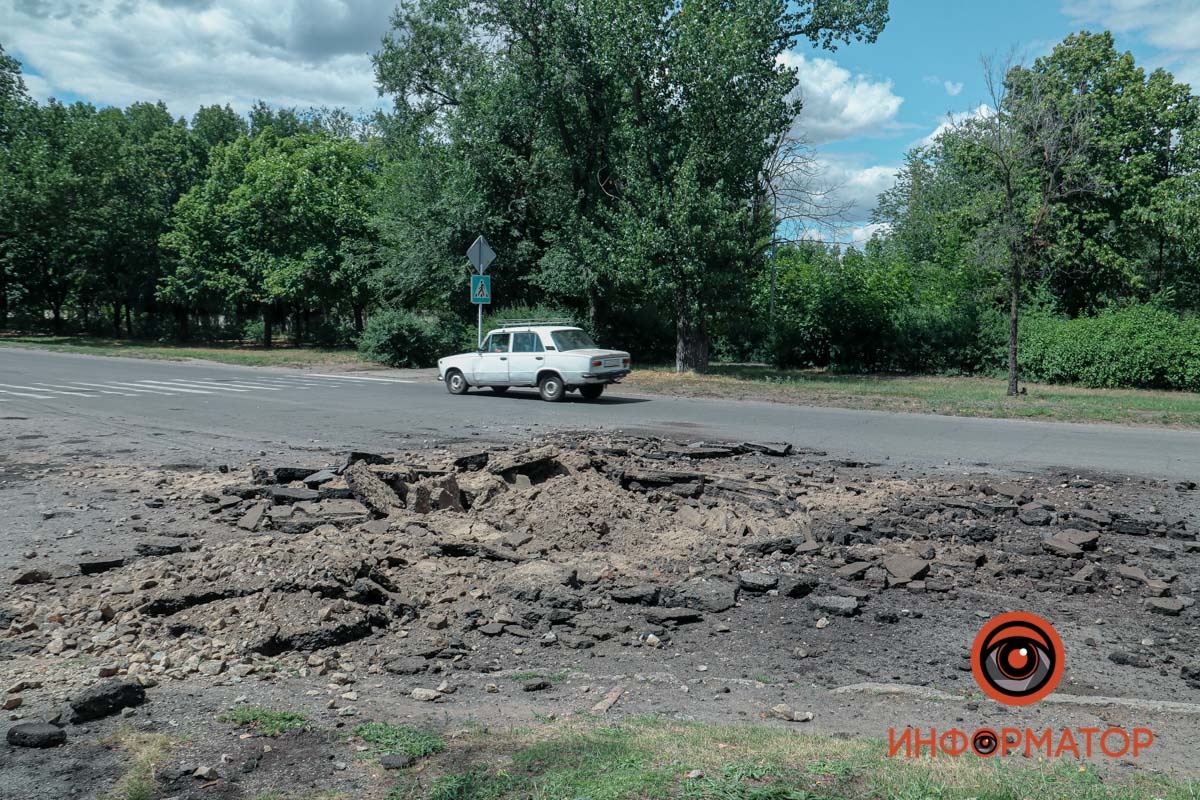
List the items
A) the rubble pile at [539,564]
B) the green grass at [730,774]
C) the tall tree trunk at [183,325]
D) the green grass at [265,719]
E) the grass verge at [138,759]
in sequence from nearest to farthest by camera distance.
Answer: the green grass at [730,774] < the grass verge at [138,759] < the green grass at [265,719] < the rubble pile at [539,564] < the tall tree trunk at [183,325]

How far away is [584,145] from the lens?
29.6 meters

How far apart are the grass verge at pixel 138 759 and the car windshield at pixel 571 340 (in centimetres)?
1724

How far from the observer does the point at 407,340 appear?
3219 centimetres

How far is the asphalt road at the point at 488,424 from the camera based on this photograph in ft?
41.9

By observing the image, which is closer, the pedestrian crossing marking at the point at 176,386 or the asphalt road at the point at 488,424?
the asphalt road at the point at 488,424

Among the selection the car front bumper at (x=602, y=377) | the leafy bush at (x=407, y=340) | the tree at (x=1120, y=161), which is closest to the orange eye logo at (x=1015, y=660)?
the car front bumper at (x=602, y=377)

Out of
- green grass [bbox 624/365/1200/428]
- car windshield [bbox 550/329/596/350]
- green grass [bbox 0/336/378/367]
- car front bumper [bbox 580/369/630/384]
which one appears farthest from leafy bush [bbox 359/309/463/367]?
car front bumper [bbox 580/369/630/384]

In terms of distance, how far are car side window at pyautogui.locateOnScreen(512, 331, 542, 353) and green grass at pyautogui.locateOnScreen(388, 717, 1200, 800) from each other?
1756cm

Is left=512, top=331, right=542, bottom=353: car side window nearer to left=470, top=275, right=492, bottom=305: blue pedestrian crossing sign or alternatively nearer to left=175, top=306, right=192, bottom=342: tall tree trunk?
left=470, top=275, right=492, bottom=305: blue pedestrian crossing sign

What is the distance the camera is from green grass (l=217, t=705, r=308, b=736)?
3.98 meters

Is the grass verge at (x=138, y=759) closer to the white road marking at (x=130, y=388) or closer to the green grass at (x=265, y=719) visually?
the green grass at (x=265, y=719)

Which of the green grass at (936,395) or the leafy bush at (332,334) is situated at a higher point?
the leafy bush at (332,334)

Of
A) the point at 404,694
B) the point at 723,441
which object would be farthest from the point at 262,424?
the point at 404,694

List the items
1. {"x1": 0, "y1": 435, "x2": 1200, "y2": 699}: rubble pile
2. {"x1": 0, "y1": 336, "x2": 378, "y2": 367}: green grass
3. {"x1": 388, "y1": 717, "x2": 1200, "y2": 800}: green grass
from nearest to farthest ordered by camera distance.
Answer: {"x1": 388, "y1": 717, "x2": 1200, "y2": 800}: green grass
{"x1": 0, "y1": 435, "x2": 1200, "y2": 699}: rubble pile
{"x1": 0, "y1": 336, "x2": 378, "y2": 367}: green grass
